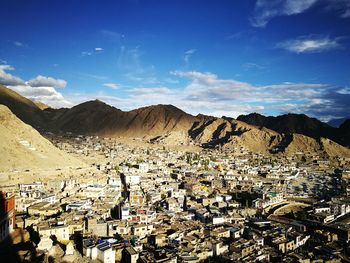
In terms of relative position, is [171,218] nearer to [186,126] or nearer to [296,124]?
[296,124]

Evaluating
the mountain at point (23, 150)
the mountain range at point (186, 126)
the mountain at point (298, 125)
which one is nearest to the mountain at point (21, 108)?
the mountain range at point (186, 126)

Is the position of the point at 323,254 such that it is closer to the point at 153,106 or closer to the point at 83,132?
the point at 83,132

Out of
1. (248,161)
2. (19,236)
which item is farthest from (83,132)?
(19,236)

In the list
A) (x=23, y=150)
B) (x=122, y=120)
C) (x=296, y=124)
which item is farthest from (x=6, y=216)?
(x=122, y=120)

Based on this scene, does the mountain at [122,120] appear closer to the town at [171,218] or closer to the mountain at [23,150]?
the mountain at [23,150]

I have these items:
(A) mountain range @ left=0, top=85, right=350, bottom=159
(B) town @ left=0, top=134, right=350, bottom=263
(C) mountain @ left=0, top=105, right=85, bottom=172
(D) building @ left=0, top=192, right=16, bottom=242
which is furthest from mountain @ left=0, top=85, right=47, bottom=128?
(D) building @ left=0, top=192, right=16, bottom=242

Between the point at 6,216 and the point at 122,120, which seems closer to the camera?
the point at 6,216

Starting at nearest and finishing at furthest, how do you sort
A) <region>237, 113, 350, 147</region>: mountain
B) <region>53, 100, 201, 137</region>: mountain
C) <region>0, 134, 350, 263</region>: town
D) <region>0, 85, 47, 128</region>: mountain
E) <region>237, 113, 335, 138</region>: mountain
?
<region>0, 134, 350, 263</region>: town → <region>237, 113, 350, 147</region>: mountain → <region>237, 113, 335, 138</region>: mountain → <region>0, 85, 47, 128</region>: mountain → <region>53, 100, 201, 137</region>: mountain

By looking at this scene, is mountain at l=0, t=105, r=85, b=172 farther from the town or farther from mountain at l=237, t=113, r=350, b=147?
mountain at l=237, t=113, r=350, b=147
